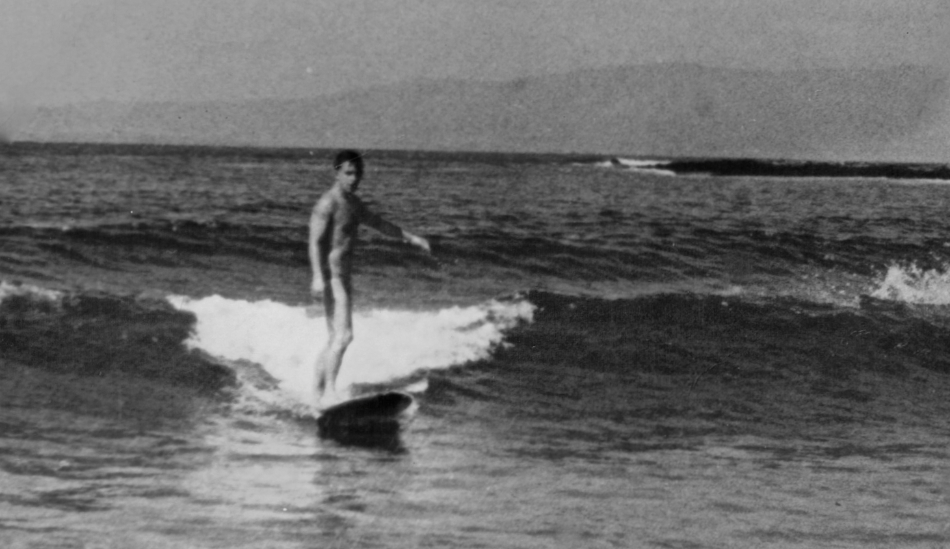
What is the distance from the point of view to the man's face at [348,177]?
580 cm

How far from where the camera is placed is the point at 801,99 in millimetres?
7910

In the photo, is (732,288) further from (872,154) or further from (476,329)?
(476,329)

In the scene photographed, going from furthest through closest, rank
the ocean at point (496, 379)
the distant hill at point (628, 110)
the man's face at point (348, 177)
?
the distant hill at point (628, 110)
the man's face at point (348, 177)
the ocean at point (496, 379)

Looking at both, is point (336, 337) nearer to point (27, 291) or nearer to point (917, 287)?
point (27, 291)

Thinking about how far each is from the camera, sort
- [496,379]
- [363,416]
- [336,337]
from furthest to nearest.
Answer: [496,379]
[336,337]
[363,416]

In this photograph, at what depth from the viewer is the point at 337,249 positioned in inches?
231

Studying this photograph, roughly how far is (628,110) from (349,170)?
440 cm

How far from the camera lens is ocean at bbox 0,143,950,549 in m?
4.31

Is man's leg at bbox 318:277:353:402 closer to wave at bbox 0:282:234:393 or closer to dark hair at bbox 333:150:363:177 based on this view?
dark hair at bbox 333:150:363:177

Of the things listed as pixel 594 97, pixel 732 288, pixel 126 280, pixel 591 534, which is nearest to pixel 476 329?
pixel 594 97

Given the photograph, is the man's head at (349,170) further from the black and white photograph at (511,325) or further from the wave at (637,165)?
the wave at (637,165)

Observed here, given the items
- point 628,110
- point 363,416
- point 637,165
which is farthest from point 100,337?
point 637,165

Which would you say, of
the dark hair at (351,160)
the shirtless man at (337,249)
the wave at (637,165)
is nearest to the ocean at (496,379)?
the shirtless man at (337,249)

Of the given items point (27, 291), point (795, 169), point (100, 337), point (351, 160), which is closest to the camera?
point (351, 160)
